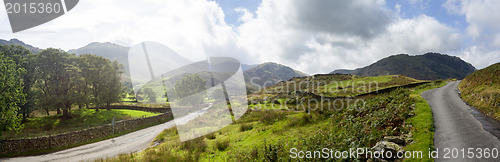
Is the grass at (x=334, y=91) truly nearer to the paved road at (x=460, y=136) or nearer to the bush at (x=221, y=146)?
the bush at (x=221, y=146)

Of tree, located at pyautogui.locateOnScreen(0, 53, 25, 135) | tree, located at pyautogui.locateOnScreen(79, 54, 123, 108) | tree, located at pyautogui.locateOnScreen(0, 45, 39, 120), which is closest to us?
tree, located at pyautogui.locateOnScreen(0, 53, 25, 135)

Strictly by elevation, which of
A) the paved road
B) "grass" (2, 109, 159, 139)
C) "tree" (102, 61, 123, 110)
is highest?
"tree" (102, 61, 123, 110)

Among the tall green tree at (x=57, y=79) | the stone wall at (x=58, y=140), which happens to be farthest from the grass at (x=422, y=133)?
the tall green tree at (x=57, y=79)

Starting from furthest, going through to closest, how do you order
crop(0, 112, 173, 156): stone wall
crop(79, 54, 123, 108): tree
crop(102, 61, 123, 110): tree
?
crop(102, 61, 123, 110): tree
crop(79, 54, 123, 108): tree
crop(0, 112, 173, 156): stone wall

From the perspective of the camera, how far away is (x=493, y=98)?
15.0 m

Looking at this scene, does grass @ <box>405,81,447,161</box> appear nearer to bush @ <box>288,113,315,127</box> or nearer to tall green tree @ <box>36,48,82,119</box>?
bush @ <box>288,113,315,127</box>

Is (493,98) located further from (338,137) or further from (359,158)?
(359,158)

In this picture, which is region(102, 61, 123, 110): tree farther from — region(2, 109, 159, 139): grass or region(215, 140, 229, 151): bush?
region(215, 140, 229, 151): bush

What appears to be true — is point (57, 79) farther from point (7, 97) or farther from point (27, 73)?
point (7, 97)

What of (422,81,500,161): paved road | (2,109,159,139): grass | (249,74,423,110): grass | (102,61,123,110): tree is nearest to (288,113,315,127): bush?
(422,81,500,161): paved road

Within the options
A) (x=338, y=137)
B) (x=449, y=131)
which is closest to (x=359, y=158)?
(x=338, y=137)

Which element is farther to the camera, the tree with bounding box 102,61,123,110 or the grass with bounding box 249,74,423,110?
the tree with bounding box 102,61,123,110

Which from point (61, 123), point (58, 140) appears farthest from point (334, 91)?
point (61, 123)

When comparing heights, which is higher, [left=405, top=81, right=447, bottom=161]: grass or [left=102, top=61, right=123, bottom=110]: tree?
[left=102, top=61, right=123, bottom=110]: tree
